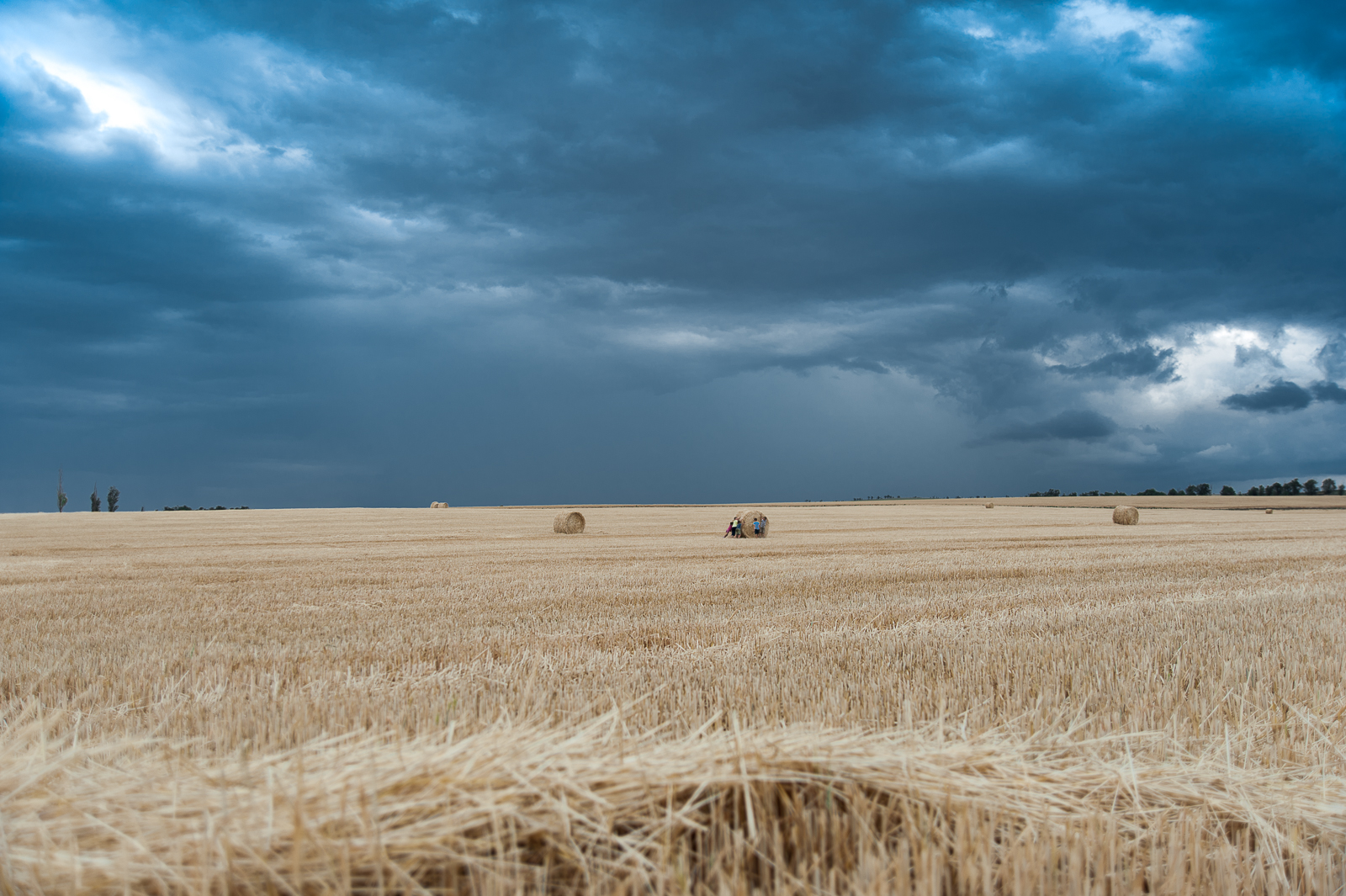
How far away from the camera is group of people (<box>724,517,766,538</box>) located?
28.8m

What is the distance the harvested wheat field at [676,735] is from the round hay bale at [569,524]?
19.0m

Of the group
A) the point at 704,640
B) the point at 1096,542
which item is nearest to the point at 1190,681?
the point at 704,640

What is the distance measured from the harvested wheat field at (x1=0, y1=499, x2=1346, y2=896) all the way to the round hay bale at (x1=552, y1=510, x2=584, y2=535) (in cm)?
1897

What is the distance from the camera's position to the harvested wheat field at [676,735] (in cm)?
214

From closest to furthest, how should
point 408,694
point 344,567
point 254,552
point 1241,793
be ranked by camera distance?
1. point 1241,793
2. point 408,694
3. point 344,567
4. point 254,552

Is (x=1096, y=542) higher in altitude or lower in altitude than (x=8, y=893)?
lower

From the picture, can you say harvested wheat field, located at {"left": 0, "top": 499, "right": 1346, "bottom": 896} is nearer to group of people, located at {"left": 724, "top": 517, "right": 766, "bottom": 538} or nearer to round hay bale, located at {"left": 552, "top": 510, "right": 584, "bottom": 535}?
group of people, located at {"left": 724, "top": 517, "right": 766, "bottom": 538}

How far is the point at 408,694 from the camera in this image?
5539mm

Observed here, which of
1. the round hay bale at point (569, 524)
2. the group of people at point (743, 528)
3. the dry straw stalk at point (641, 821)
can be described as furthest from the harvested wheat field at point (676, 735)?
the round hay bale at point (569, 524)

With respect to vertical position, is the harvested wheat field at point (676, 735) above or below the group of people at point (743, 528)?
above

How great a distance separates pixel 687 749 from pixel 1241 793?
2.34m

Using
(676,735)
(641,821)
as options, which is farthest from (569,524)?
(641,821)

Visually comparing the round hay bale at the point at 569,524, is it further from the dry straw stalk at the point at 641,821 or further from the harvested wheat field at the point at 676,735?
the dry straw stalk at the point at 641,821

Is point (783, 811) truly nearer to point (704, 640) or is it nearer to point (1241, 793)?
point (1241, 793)
